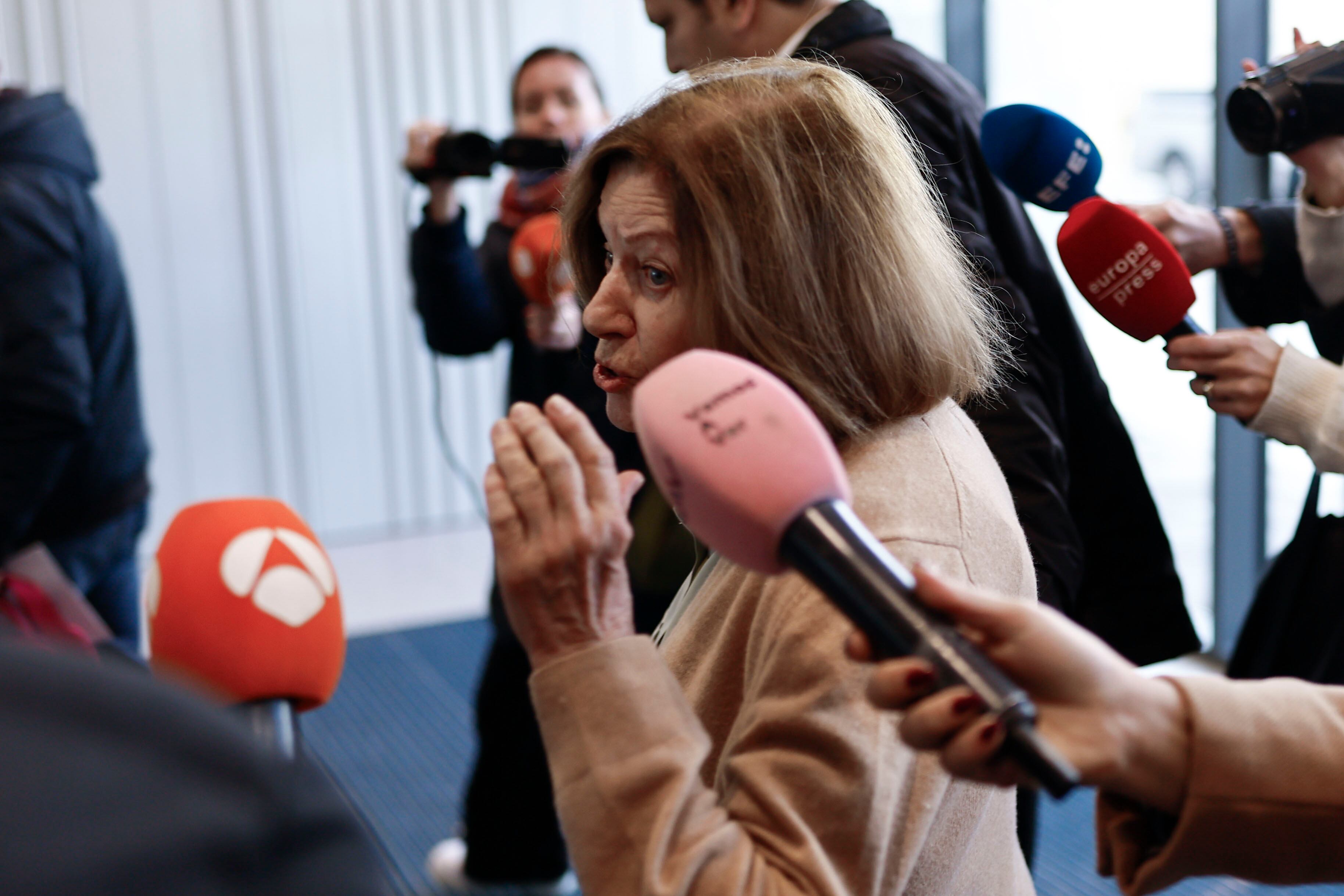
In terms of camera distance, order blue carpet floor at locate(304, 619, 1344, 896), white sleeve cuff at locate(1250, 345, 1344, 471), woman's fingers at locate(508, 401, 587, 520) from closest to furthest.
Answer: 1. woman's fingers at locate(508, 401, 587, 520)
2. white sleeve cuff at locate(1250, 345, 1344, 471)
3. blue carpet floor at locate(304, 619, 1344, 896)

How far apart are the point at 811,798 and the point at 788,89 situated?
0.57 meters

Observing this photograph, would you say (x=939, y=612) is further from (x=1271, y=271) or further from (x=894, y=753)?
(x=1271, y=271)

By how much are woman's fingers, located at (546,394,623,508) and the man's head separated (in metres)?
0.96

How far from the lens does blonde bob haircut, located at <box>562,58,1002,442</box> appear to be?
958mm

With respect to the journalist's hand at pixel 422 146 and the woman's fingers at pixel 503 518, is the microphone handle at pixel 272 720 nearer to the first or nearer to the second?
the woman's fingers at pixel 503 518

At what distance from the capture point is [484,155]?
8.23ft

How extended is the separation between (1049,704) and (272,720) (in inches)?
22.8

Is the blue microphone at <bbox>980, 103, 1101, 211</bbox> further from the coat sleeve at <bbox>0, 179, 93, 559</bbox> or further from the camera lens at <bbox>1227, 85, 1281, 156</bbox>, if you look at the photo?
the coat sleeve at <bbox>0, 179, 93, 559</bbox>

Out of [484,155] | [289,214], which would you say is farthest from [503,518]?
[289,214]

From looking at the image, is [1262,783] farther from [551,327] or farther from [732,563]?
[551,327]

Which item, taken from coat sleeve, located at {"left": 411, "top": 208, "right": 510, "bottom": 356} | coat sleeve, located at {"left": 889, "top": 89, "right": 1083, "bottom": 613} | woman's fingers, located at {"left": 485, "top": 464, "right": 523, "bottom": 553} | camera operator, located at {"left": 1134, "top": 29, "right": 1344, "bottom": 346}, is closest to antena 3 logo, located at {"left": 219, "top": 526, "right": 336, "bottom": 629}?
woman's fingers, located at {"left": 485, "top": 464, "right": 523, "bottom": 553}

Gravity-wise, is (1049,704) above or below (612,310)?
below

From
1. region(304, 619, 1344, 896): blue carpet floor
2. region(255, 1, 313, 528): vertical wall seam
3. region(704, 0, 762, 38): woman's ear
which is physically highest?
region(704, 0, 762, 38): woman's ear

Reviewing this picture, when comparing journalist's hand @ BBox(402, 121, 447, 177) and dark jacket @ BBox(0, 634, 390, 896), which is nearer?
dark jacket @ BBox(0, 634, 390, 896)
